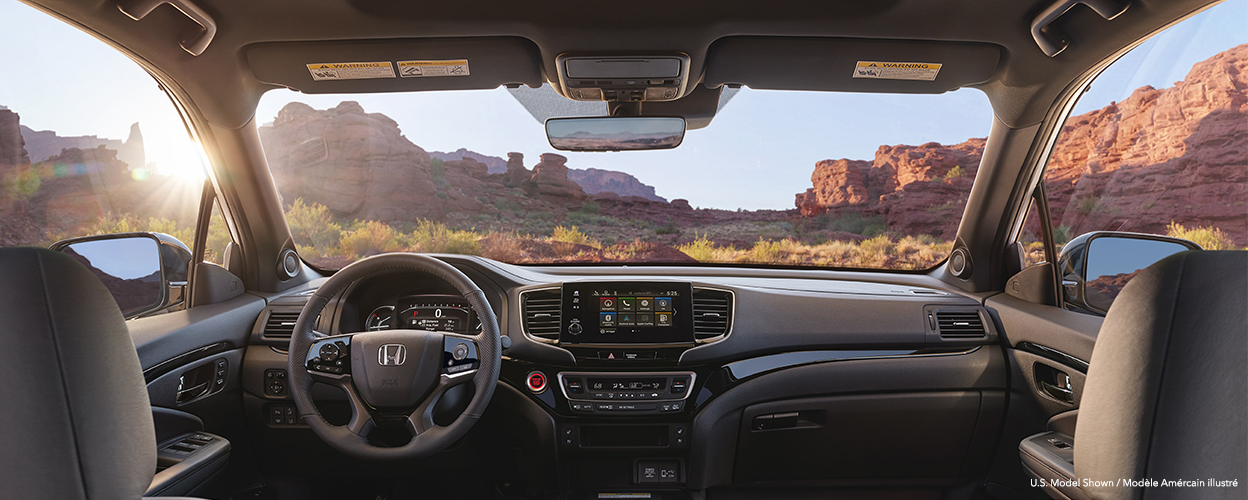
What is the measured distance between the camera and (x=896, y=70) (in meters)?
3.01

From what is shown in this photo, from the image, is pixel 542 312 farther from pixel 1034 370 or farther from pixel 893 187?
pixel 893 187

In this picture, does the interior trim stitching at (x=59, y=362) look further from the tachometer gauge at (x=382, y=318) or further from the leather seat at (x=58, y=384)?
the tachometer gauge at (x=382, y=318)

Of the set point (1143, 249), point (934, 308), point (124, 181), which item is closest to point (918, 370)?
point (934, 308)

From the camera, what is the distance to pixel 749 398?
118 inches

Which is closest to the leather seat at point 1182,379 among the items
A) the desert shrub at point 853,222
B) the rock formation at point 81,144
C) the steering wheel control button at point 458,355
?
the steering wheel control button at point 458,355

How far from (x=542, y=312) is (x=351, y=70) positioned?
1537 millimetres

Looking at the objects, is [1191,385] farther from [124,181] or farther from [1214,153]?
[124,181]

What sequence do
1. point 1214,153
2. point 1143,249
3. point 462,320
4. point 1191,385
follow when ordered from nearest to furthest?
point 1191,385, point 1143,249, point 462,320, point 1214,153

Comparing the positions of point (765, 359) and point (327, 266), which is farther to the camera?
point (327, 266)

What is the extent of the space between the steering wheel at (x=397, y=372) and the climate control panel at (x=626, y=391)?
1.94 ft

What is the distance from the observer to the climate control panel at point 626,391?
2910mm

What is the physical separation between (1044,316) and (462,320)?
110 inches

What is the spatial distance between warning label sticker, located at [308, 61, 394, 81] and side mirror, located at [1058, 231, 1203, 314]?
351 cm

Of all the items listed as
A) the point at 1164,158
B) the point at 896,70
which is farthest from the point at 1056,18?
the point at 1164,158
